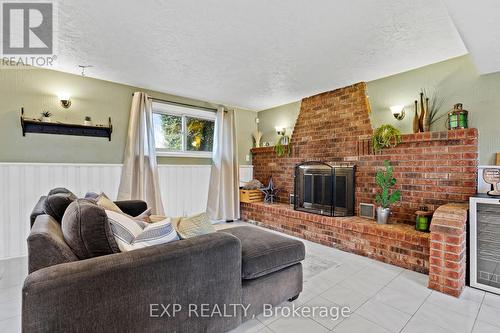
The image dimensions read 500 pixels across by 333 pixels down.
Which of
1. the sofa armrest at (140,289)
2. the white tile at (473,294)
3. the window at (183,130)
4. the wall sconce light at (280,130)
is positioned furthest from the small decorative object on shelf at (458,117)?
the window at (183,130)

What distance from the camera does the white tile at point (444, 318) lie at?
1.67 metres

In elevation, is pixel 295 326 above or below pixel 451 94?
below

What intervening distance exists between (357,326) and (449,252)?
114 centimetres

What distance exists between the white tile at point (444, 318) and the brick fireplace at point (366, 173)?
20.7 inches

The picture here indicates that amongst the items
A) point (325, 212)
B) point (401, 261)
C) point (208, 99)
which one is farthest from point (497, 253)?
point (208, 99)

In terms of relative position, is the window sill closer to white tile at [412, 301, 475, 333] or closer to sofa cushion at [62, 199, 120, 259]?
sofa cushion at [62, 199, 120, 259]

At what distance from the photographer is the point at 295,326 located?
1696 mm

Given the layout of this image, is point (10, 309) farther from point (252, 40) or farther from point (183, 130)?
point (183, 130)

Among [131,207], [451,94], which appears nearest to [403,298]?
[451,94]

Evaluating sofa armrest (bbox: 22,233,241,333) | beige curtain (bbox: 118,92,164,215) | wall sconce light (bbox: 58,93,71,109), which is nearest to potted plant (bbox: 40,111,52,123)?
wall sconce light (bbox: 58,93,71,109)

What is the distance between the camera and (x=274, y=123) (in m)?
5.12

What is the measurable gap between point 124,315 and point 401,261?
9.05ft

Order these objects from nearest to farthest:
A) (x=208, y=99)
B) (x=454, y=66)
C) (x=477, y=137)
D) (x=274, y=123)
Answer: (x=477, y=137) → (x=454, y=66) → (x=208, y=99) → (x=274, y=123)

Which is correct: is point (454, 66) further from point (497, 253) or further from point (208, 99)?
point (208, 99)
